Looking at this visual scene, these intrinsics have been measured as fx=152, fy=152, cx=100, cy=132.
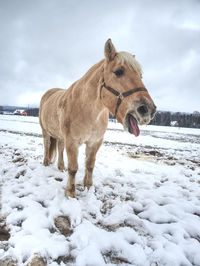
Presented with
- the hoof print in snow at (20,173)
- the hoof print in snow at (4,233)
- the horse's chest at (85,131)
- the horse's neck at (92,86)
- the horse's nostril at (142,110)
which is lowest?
the hoof print in snow at (4,233)

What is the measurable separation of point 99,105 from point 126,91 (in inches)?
26.4

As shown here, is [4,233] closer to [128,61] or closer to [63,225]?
[63,225]

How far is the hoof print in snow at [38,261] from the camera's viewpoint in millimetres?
1470

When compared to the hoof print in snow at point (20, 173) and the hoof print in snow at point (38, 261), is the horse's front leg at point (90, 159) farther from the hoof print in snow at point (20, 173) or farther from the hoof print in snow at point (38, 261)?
the hoof print in snow at point (38, 261)

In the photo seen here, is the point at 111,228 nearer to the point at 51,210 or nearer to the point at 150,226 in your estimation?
the point at 150,226

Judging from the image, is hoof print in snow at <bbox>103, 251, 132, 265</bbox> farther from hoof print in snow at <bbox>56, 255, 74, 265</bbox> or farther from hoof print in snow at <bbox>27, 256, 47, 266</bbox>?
hoof print in snow at <bbox>27, 256, 47, 266</bbox>

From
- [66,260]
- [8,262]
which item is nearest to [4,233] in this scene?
[8,262]

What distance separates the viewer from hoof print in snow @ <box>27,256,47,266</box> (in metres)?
1.47

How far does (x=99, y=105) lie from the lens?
2588 mm

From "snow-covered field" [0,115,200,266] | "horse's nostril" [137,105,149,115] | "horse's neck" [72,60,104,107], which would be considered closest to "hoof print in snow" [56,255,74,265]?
"snow-covered field" [0,115,200,266]

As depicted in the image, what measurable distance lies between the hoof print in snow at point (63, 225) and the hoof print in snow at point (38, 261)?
0.46 meters

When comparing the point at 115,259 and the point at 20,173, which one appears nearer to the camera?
the point at 115,259

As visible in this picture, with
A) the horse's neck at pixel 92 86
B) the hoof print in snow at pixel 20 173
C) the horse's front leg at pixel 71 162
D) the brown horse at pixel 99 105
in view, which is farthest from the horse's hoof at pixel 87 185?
the horse's neck at pixel 92 86

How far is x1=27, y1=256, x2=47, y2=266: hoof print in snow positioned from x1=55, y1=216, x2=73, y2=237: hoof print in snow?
0.46 metres
